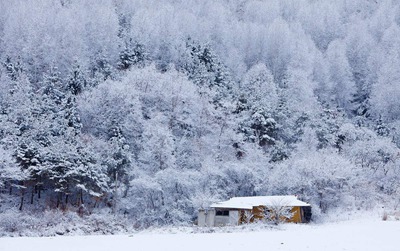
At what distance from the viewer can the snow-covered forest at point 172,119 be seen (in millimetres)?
33438

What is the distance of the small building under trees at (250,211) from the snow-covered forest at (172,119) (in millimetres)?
1846

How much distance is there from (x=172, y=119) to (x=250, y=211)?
17669mm

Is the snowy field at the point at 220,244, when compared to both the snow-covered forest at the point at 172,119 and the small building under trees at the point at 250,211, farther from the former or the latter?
the snow-covered forest at the point at 172,119

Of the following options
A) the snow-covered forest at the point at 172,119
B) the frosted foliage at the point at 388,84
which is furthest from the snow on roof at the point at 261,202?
the frosted foliage at the point at 388,84

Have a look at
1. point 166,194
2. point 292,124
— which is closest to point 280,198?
point 166,194

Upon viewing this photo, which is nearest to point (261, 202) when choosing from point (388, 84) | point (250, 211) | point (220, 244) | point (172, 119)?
point (250, 211)

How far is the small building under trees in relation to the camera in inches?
1088

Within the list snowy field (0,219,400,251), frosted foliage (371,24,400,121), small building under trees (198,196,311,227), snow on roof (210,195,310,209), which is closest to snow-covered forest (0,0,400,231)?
frosted foliage (371,24,400,121)

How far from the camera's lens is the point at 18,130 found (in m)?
33.8

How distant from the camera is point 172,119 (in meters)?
43.9

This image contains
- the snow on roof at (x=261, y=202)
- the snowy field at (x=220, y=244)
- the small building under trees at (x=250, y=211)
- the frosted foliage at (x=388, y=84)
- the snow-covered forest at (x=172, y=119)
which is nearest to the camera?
the snowy field at (x=220, y=244)

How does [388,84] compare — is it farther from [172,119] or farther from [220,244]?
[220,244]

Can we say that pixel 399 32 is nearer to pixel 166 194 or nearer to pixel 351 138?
pixel 351 138

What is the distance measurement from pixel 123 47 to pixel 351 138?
3391 cm
